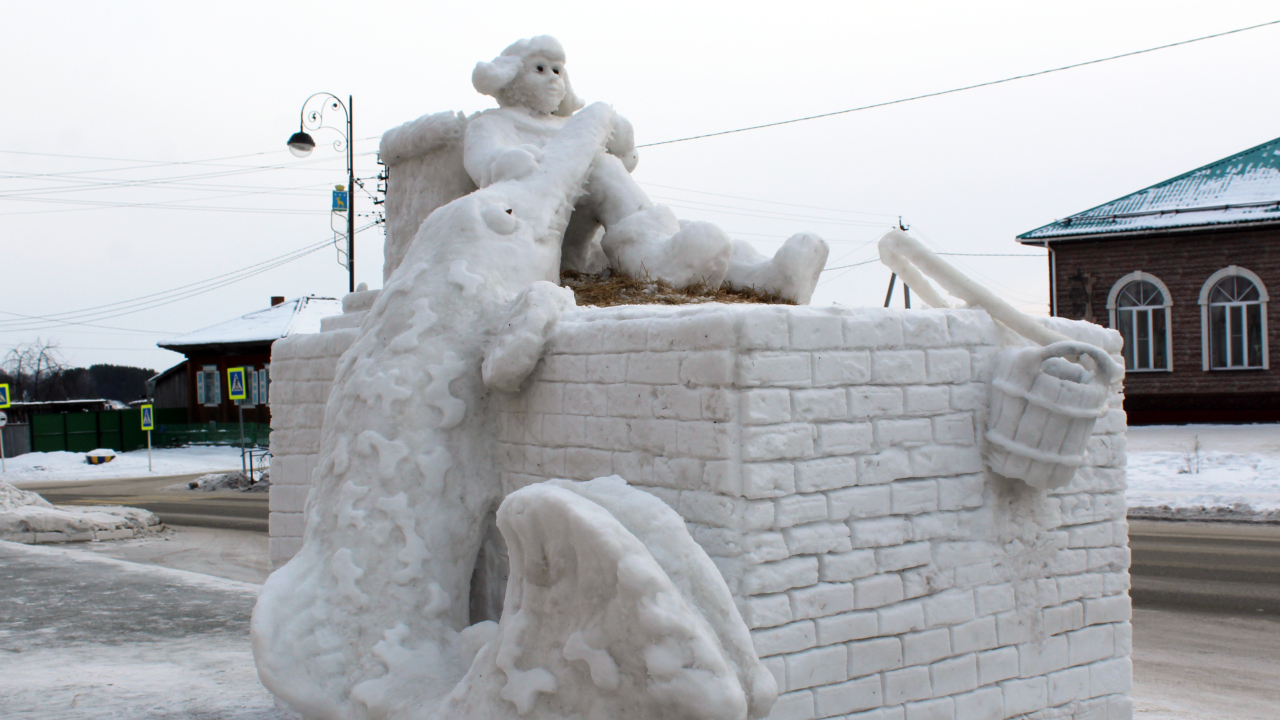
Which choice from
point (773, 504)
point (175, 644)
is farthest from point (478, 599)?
point (175, 644)

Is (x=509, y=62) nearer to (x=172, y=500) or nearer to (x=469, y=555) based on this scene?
(x=469, y=555)

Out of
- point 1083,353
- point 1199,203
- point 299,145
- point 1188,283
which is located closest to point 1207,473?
point 1188,283

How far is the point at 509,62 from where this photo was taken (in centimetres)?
578

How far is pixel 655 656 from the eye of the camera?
273 centimetres

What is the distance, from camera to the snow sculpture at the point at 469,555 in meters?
2.81

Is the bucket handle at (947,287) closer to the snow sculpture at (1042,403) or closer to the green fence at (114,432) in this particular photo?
the snow sculpture at (1042,403)

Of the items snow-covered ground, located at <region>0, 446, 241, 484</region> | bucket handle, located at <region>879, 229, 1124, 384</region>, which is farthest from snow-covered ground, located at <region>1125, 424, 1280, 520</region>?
snow-covered ground, located at <region>0, 446, 241, 484</region>

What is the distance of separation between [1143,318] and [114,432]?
89.9ft

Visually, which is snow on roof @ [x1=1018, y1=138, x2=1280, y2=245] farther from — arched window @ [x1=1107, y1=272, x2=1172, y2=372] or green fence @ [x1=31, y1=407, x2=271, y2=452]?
green fence @ [x1=31, y1=407, x2=271, y2=452]

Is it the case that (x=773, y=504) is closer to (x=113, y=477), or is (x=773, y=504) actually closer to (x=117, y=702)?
(x=117, y=702)

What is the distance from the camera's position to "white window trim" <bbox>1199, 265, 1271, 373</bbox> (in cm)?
1962

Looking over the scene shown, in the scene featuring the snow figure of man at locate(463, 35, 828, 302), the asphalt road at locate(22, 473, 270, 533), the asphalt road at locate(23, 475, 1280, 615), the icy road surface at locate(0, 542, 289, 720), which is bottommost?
the asphalt road at locate(22, 473, 270, 533)

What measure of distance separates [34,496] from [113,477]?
33.3 ft

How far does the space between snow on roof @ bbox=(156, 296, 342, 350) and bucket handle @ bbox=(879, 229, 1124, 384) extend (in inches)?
1043
